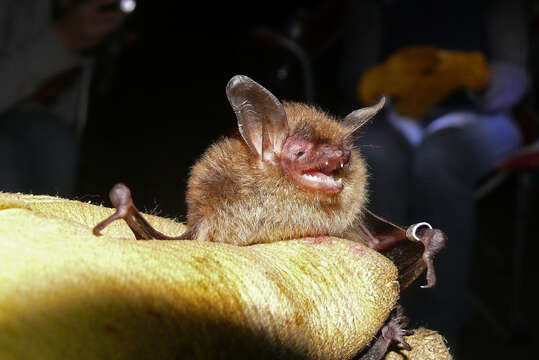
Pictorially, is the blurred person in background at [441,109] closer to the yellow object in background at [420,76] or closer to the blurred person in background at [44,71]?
the yellow object in background at [420,76]

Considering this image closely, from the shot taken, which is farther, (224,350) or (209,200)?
(209,200)

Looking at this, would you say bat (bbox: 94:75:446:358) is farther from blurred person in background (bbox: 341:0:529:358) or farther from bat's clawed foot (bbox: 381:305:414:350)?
blurred person in background (bbox: 341:0:529:358)

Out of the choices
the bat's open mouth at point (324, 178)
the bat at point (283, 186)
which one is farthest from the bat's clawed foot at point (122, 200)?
the bat's open mouth at point (324, 178)

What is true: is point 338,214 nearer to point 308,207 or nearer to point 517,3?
point 308,207

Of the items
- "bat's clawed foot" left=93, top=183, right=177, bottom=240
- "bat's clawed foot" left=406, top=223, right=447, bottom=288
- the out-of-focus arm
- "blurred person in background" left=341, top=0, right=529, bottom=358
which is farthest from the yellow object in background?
"bat's clawed foot" left=93, top=183, right=177, bottom=240

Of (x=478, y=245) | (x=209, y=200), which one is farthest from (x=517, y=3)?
(x=209, y=200)

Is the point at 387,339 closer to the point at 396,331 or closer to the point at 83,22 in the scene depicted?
the point at 396,331

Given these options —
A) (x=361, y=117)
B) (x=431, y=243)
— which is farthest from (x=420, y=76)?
(x=431, y=243)
